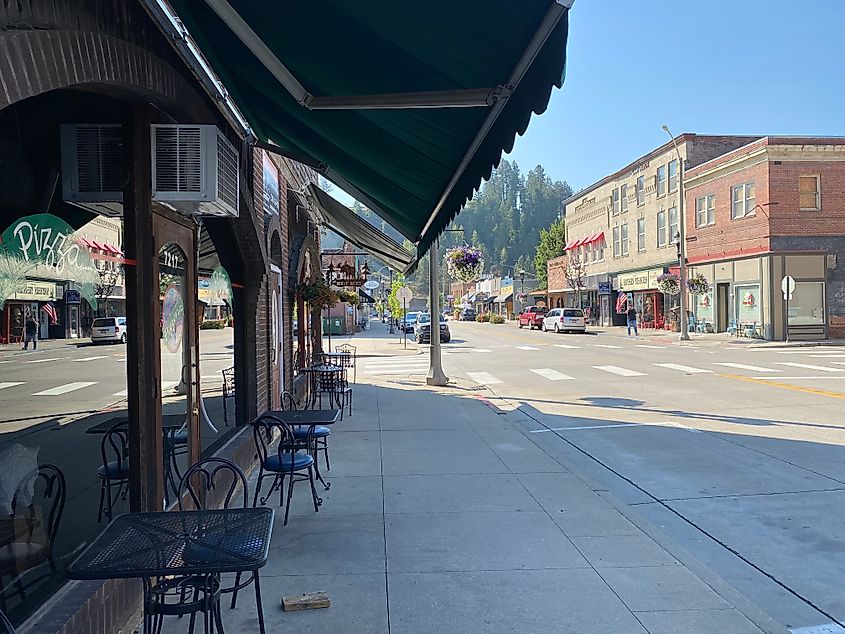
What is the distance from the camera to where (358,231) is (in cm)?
1298

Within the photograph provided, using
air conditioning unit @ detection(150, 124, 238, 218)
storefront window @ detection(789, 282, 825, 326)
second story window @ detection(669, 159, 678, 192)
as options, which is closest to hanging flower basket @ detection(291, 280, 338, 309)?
air conditioning unit @ detection(150, 124, 238, 218)

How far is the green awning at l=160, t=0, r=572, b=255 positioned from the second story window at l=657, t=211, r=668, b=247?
41.8 m

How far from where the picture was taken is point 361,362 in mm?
24484

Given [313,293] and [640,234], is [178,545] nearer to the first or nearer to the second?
[313,293]

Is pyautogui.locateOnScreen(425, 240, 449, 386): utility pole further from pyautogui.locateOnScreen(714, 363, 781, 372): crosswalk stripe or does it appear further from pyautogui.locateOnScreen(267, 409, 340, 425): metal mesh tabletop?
pyautogui.locateOnScreen(267, 409, 340, 425): metal mesh tabletop

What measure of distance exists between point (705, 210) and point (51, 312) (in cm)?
3928

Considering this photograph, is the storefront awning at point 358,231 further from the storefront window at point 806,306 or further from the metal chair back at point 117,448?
the storefront window at point 806,306

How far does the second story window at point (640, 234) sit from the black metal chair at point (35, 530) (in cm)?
4748

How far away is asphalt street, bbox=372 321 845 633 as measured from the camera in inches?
211

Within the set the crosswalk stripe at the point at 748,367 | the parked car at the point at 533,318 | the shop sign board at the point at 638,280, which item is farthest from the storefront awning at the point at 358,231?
the parked car at the point at 533,318

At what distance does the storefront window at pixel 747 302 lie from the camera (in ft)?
109

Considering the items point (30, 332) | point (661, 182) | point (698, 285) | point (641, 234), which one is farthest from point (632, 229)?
point (30, 332)

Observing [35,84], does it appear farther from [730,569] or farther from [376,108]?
[730,569]

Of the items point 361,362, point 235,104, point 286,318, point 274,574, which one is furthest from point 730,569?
point 361,362
